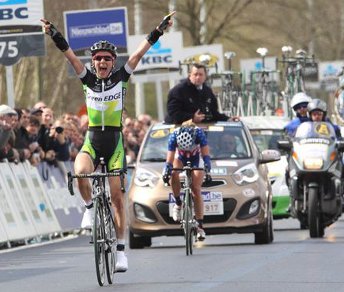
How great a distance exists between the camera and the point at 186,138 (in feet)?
60.3

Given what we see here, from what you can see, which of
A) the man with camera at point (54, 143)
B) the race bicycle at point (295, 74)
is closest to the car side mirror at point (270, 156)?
the man with camera at point (54, 143)

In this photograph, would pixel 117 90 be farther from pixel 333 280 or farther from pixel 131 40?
pixel 131 40

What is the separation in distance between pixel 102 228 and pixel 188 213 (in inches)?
155

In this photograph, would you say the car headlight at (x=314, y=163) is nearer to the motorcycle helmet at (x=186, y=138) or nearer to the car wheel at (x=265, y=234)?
the car wheel at (x=265, y=234)

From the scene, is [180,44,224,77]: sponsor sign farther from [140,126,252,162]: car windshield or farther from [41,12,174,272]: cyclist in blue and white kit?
[41,12,174,272]: cyclist in blue and white kit

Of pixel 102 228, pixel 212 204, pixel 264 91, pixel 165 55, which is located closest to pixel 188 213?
pixel 212 204

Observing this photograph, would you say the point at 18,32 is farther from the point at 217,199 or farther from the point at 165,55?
the point at 165,55

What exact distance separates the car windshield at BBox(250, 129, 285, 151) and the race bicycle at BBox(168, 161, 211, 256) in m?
8.03

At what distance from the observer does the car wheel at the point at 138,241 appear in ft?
65.7

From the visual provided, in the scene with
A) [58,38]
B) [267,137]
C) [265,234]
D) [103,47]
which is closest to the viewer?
[103,47]

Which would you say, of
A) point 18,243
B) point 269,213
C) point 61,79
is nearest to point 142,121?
point 18,243

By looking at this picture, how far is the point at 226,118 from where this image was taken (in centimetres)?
2084

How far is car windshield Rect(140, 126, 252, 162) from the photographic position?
20.4 meters

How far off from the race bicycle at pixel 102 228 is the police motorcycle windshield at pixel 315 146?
6.34 m
